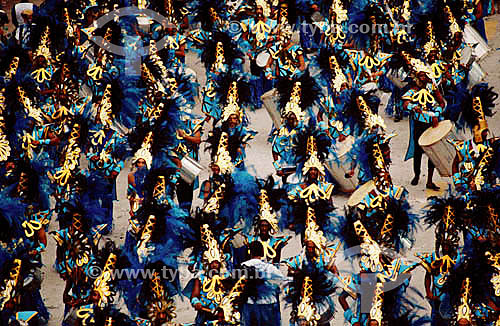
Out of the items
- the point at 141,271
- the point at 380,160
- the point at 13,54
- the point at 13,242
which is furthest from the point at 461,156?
the point at 13,54

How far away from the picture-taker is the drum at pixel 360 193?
14680 millimetres

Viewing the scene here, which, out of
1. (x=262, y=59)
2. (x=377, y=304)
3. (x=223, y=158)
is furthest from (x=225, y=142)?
(x=377, y=304)

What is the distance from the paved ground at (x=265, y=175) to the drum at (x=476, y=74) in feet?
1.80

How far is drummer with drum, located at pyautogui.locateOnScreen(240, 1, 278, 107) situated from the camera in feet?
56.0

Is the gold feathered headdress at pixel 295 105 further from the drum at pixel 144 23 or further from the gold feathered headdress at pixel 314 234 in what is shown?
the drum at pixel 144 23

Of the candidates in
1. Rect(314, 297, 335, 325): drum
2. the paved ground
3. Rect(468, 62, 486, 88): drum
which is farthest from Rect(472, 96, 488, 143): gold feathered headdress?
Rect(314, 297, 335, 325): drum

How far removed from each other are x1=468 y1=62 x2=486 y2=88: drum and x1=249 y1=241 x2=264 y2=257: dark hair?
396 cm

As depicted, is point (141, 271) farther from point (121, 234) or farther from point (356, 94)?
point (356, 94)

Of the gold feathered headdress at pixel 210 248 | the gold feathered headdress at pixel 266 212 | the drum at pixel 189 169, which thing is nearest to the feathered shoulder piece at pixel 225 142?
the drum at pixel 189 169

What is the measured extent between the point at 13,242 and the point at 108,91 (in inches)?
96.9

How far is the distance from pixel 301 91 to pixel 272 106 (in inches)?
31.7

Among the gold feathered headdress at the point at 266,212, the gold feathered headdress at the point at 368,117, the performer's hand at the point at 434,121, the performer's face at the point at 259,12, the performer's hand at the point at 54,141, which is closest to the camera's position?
the gold feathered headdress at the point at 266,212

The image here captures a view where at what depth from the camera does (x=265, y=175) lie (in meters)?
16.6

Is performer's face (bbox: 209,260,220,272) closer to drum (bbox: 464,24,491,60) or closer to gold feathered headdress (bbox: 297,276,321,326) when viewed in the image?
gold feathered headdress (bbox: 297,276,321,326)
